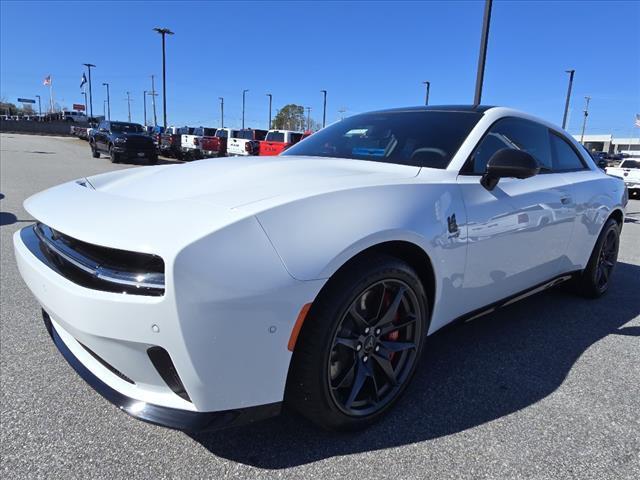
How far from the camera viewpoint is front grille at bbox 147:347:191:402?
62.8 inches

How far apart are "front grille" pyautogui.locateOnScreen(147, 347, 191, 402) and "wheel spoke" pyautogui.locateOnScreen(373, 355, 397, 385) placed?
35.2 inches

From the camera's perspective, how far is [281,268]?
1.64 m

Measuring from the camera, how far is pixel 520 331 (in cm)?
339

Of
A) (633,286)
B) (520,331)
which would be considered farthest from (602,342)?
(633,286)

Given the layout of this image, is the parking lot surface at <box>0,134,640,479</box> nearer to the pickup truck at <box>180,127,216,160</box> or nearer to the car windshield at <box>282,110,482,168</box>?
the car windshield at <box>282,110,482,168</box>

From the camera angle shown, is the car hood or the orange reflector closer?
the orange reflector

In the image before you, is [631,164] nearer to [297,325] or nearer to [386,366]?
[386,366]

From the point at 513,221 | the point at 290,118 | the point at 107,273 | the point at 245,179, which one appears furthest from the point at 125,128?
the point at 290,118

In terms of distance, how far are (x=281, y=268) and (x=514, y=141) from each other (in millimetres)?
2193

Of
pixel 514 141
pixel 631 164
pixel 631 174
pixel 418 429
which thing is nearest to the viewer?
pixel 418 429

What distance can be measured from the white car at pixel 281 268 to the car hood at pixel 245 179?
2cm

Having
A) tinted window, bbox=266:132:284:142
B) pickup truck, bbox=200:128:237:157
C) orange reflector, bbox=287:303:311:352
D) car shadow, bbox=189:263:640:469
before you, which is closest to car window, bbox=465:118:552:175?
car shadow, bbox=189:263:640:469

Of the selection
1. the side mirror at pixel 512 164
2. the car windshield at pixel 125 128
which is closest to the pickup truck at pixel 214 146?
the car windshield at pixel 125 128

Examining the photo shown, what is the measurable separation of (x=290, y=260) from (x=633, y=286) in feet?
15.0
